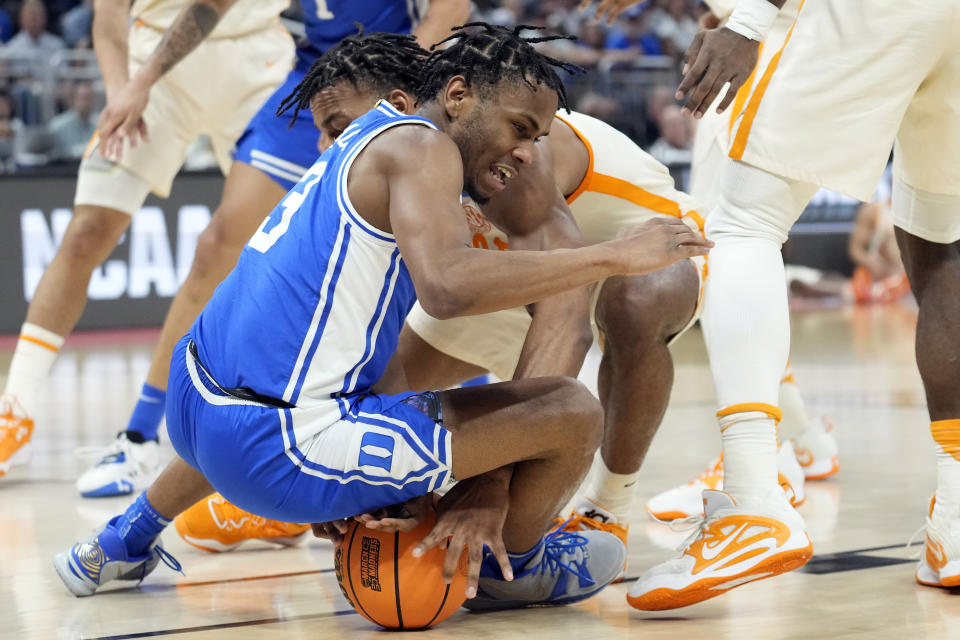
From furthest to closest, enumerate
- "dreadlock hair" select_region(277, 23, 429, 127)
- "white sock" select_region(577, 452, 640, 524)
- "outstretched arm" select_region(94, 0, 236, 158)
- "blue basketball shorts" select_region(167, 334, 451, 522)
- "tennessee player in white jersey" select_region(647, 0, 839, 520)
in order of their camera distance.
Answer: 1. "outstretched arm" select_region(94, 0, 236, 158)
2. "tennessee player in white jersey" select_region(647, 0, 839, 520)
3. "white sock" select_region(577, 452, 640, 524)
4. "dreadlock hair" select_region(277, 23, 429, 127)
5. "blue basketball shorts" select_region(167, 334, 451, 522)

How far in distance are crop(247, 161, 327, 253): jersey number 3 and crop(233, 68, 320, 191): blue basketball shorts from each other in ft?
5.07

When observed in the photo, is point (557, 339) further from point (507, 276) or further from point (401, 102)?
point (401, 102)

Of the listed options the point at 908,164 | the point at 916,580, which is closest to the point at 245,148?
the point at 908,164

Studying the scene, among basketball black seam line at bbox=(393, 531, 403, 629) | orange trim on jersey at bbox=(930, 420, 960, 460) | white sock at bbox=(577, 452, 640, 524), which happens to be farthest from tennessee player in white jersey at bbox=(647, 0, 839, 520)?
basketball black seam line at bbox=(393, 531, 403, 629)

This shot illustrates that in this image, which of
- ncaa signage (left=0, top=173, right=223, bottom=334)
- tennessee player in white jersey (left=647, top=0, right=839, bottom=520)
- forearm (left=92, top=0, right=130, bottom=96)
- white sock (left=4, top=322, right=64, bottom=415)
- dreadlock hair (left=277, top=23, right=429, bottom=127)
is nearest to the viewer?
dreadlock hair (left=277, top=23, right=429, bottom=127)

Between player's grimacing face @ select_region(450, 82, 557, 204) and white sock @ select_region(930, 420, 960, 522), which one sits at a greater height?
player's grimacing face @ select_region(450, 82, 557, 204)

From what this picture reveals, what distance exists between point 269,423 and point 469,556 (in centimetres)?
45

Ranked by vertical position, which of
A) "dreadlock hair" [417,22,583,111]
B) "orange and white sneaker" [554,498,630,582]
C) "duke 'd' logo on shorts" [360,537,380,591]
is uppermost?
"dreadlock hair" [417,22,583,111]

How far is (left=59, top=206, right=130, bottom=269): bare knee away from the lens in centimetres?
451

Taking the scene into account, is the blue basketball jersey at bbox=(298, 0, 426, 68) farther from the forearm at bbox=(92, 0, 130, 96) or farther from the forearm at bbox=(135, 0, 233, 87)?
the forearm at bbox=(92, 0, 130, 96)

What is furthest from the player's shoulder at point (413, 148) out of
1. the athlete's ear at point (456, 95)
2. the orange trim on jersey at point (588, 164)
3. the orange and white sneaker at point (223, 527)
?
the orange and white sneaker at point (223, 527)

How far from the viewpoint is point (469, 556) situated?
2457 mm

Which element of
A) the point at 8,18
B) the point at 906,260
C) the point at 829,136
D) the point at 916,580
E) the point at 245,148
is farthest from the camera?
the point at 8,18

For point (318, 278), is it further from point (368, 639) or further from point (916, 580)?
point (916, 580)
